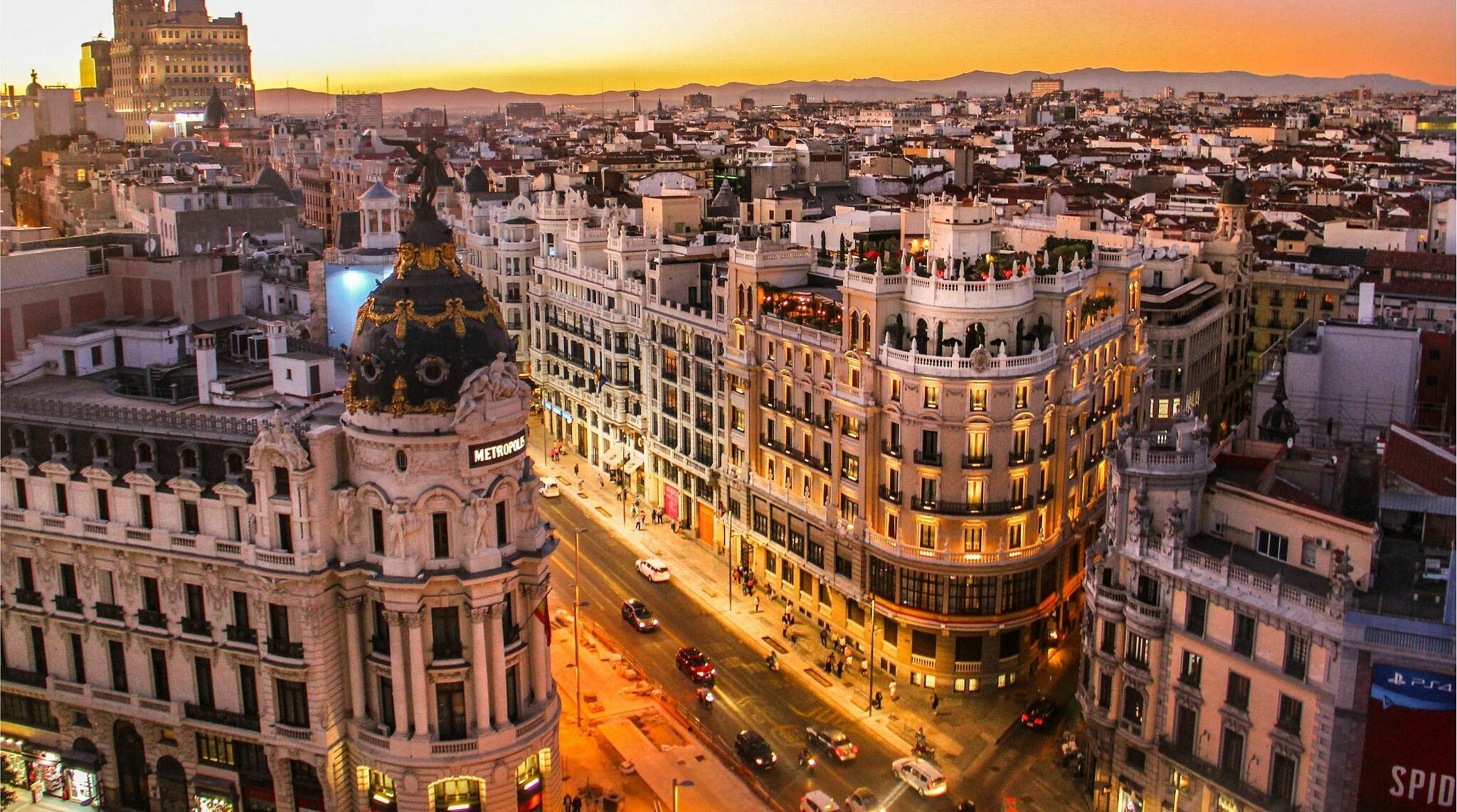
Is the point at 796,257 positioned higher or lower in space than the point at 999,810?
higher

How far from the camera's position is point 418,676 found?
65.9 meters

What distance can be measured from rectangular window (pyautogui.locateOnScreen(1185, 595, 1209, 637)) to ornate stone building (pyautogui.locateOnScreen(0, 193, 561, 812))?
105 ft

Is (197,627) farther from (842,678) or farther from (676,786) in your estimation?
(842,678)

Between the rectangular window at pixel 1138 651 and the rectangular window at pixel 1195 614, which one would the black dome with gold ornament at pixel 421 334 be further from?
the rectangular window at pixel 1195 614

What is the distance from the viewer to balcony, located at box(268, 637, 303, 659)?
67.5m

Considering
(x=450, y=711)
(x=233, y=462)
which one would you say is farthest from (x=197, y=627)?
(x=450, y=711)

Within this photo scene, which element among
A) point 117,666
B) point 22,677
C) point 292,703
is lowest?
point 22,677

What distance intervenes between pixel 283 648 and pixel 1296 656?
159 feet

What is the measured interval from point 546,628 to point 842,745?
67.4 ft

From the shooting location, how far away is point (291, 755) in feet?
226

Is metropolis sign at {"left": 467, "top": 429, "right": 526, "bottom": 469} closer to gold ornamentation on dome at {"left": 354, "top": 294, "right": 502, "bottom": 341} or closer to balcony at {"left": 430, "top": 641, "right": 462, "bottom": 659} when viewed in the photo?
gold ornamentation on dome at {"left": 354, "top": 294, "right": 502, "bottom": 341}

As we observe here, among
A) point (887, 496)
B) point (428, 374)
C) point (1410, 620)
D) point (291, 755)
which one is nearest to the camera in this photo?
point (1410, 620)

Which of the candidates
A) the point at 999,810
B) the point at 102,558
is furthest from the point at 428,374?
the point at 999,810

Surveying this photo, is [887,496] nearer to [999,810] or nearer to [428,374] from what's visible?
[999,810]
